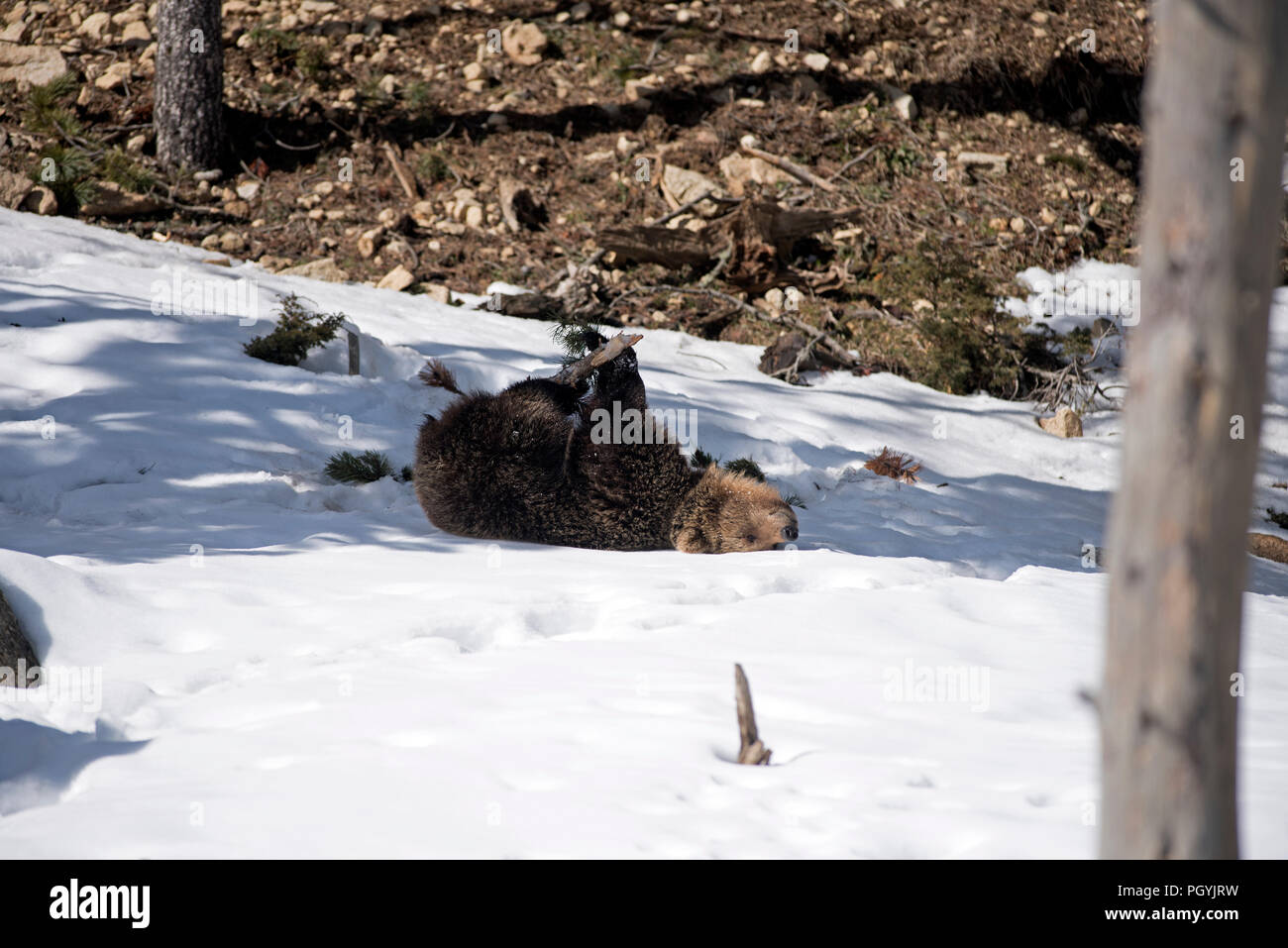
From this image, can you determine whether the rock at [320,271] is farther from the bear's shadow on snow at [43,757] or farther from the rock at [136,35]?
the bear's shadow on snow at [43,757]

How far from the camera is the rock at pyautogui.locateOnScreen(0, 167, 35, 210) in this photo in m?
10.5

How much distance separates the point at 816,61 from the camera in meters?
13.9

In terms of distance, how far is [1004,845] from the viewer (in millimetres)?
2139

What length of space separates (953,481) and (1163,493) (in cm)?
638

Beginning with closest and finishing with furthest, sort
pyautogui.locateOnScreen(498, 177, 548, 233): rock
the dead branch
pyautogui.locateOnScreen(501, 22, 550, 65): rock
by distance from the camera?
the dead branch < pyautogui.locateOnScreen(498, 177, 548, 233): rock < pyautogui.locateOnScreen(501, 22, 550, 65): rock

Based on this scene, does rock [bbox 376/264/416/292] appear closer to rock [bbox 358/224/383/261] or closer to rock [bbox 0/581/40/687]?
rock [bbox 358/224/383/261]

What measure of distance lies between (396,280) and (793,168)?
5.76m

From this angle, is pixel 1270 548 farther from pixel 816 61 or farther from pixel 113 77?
pixel 113 77

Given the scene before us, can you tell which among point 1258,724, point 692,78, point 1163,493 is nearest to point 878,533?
point 1258,724

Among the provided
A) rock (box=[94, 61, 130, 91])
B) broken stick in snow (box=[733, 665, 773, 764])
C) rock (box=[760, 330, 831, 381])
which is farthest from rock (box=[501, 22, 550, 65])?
broken stick in snow (box=[733, 665, 773, 764])

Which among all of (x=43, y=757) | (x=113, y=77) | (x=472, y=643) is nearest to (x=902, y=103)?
(x=113, y=77)

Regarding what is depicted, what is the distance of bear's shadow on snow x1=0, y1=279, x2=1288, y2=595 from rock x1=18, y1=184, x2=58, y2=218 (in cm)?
378
